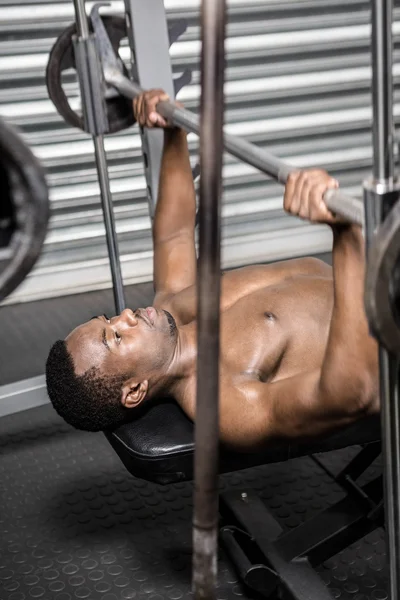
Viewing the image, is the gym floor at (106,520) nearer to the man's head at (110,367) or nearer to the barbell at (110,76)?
the man's head at (110,367)

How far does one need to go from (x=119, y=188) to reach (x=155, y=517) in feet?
6.33

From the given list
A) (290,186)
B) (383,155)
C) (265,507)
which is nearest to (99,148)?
(290,186)

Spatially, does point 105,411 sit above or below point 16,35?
below

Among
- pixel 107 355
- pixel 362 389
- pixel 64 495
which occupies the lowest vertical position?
pixel 64 495

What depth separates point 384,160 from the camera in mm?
1040

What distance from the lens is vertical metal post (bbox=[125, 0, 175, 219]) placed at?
2254 millimetres

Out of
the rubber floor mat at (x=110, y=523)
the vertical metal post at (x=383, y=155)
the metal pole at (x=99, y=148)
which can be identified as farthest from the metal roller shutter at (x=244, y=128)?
the vertical metal post at (x=383, y=155)

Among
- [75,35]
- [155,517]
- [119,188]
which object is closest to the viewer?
[75,35]

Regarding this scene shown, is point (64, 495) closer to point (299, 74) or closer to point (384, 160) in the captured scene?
point (384, 160)

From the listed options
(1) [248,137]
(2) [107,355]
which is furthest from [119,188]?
(2) [107,355]

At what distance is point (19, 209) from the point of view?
2.45ft

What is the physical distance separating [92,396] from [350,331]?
76 centimetres

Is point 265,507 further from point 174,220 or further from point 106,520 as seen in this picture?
point 174,220

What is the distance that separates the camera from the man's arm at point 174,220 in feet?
7.57
